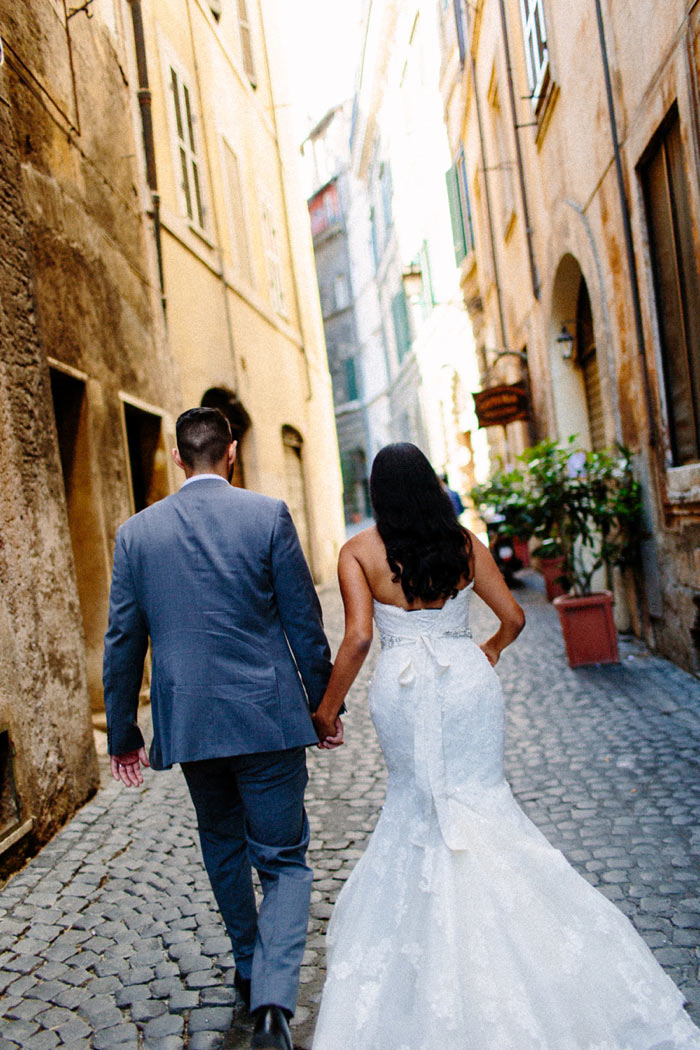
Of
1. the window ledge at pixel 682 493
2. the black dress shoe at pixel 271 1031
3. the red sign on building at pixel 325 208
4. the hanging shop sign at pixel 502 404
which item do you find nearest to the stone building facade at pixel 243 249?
the hanging shop sign at pixel 502 404

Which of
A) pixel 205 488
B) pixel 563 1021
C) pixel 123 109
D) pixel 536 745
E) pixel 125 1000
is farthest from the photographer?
pixel 123 109

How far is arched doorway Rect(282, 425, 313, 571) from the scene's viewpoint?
44.8 feet

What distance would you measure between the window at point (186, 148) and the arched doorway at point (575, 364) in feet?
12.4

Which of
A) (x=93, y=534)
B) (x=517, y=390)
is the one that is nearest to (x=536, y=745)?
(x=93, y=534)

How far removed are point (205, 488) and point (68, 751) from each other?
2518 mm

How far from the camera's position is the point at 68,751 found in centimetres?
454

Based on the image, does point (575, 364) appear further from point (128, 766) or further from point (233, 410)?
point (128, 766)

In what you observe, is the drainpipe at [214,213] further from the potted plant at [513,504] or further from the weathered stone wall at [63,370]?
the potted plant at [513,504]

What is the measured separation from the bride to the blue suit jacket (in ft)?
0.47

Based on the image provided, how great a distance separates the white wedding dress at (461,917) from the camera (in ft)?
6.82

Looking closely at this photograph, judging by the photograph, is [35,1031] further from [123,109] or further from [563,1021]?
[123,109]

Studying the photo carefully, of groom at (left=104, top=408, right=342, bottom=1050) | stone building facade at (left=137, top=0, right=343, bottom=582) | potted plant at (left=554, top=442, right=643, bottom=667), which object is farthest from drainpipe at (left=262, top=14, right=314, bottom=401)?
groom at (left=104, top=408, right=342, bottom=1050)

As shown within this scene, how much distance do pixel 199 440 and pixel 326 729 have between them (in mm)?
857

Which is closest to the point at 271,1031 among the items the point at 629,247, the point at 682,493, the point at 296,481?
the point at 682,493
